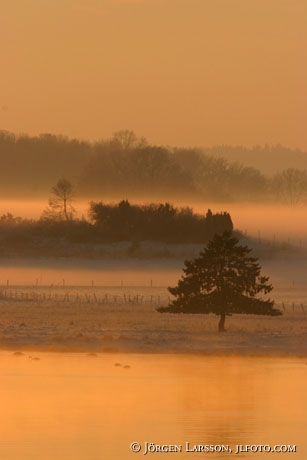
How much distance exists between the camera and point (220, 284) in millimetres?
65812

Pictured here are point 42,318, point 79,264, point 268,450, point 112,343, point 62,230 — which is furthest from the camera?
point 62,230

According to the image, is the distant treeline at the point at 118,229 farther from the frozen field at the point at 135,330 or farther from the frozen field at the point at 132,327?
the frozen field at the point at 135,330

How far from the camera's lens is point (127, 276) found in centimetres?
14512

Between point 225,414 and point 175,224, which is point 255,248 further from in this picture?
point 225,414

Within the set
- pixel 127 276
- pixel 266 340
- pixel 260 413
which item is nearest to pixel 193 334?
pixel 266 340

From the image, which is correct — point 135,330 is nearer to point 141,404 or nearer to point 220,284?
point 220,284

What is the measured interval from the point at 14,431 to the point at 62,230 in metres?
139

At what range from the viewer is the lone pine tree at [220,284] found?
215 feet

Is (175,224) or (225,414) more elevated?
(175,224)

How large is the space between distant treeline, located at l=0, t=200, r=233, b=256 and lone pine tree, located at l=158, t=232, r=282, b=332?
97.0m

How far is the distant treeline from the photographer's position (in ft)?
547

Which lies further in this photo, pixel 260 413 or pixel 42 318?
pixel 42 318
